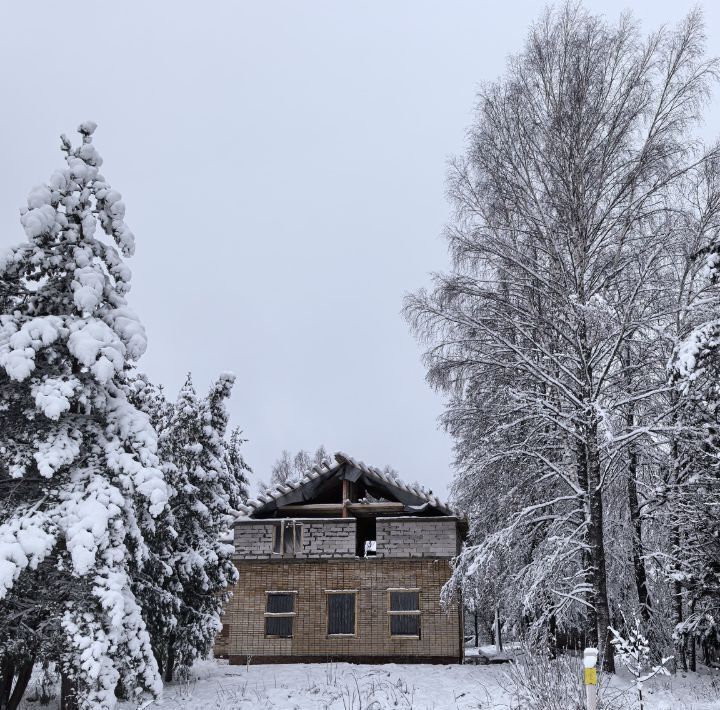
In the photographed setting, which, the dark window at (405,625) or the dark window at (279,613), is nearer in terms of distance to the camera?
the dark window at (405,625)

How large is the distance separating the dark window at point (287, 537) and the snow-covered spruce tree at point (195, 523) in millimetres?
2325

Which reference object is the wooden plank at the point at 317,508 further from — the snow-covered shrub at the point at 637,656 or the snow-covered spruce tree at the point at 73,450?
the snow-covered shrub at the point at 637,656

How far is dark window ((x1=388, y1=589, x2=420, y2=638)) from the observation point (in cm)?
2092

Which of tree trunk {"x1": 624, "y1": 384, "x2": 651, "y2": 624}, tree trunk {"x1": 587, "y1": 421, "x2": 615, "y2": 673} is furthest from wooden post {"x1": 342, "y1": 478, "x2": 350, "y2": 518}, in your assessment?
tree trunk {"x1": 587, "y1": 421, "x2": 615, "y2": 673}

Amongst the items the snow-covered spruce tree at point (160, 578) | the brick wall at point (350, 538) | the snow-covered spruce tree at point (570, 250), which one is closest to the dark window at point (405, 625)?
the brick wall at point (350, 538)

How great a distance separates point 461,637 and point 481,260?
36.9ft

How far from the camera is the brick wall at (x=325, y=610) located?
819 inches

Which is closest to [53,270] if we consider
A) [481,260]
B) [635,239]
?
[481,260]

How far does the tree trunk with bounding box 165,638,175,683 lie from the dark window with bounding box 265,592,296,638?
358 cm

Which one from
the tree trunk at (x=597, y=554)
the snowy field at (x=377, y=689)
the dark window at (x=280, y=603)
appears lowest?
the snowy field at (x=377, y=689)

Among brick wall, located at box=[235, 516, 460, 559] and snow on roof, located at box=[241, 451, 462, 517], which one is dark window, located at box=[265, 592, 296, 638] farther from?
snow on roof, located at box=[241, 451, 462, 517]

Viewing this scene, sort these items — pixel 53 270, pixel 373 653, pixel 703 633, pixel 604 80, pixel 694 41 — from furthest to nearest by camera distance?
pixel 373 653 → pixel 703 633 → pixel 604 80 → pixel 694 41 → pixel 53 270

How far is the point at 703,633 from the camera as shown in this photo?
54.3 feet

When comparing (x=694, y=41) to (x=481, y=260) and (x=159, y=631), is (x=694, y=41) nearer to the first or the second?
(x=481, y=260)
